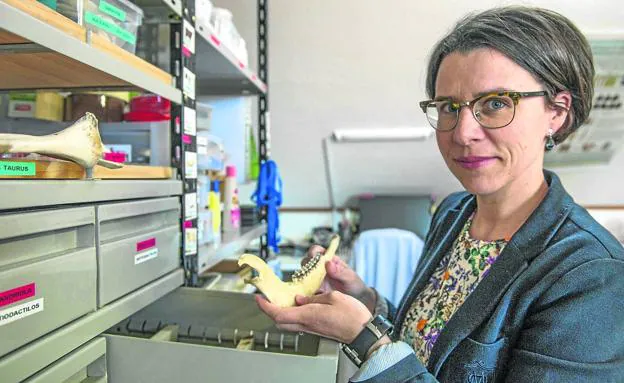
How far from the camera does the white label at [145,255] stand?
2.50 ft

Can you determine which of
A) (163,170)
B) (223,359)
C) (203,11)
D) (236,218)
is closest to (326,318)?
(223,359)

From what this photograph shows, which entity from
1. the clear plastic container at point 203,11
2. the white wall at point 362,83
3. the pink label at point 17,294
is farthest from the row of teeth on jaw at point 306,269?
the white wall at point 362,83

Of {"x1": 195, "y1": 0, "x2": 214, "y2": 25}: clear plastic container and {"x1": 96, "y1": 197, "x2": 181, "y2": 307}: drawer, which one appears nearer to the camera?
{"x1": 96, "y1": 197, "x2": 181, "y2": 307}: drawer

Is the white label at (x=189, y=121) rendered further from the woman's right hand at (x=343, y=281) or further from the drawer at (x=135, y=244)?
the woman's right hand at (x=343, y=281)

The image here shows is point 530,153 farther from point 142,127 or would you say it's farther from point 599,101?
point 599,101

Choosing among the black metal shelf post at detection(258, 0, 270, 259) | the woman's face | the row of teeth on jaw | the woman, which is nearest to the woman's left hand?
the woman

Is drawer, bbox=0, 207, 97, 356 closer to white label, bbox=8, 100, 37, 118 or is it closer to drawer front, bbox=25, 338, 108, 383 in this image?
drawer front, bbox=25, 338, 108, 383

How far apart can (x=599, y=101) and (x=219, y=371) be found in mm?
2539

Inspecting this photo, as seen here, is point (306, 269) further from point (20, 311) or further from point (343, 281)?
point (20, 311)

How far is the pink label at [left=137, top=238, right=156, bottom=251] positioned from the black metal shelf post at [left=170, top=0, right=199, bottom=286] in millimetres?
133

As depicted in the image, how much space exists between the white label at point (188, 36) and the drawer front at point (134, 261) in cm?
39

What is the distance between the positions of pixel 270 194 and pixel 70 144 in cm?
114

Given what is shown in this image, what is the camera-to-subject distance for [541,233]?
80 cm

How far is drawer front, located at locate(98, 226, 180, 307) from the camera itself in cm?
67
